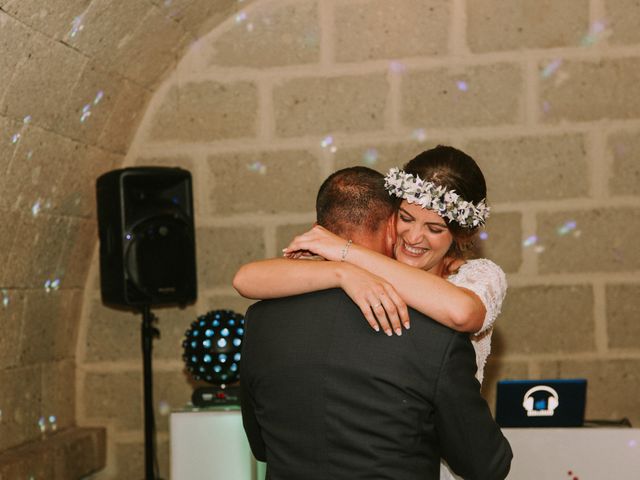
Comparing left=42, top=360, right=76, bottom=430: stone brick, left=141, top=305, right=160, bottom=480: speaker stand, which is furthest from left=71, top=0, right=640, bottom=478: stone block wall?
left=42, top=360, right=76, bottom=430: stone brick

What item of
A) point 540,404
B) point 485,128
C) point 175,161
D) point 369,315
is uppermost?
point 485,128

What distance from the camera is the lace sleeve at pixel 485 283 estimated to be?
2.15 meters

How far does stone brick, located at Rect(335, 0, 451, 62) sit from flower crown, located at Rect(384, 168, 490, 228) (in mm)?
1464

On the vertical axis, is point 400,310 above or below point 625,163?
below

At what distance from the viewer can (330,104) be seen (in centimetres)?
367

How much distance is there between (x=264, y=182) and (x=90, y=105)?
85 cm

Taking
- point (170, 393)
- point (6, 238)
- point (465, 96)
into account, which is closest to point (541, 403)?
point (465, 96)

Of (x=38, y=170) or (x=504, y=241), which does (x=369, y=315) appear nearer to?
(x=38, y=170)

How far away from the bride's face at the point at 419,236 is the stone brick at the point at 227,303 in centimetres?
150

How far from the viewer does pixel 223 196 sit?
3738 mm

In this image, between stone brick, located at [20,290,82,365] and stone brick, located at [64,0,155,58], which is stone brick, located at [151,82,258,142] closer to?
stone brick, located at [64,0,155,58]

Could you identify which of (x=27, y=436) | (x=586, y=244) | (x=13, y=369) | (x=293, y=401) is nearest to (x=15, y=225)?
(x=13, y=369)

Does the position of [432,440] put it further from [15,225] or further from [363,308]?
[15,225]

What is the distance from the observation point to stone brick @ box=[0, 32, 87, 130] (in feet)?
8.87
